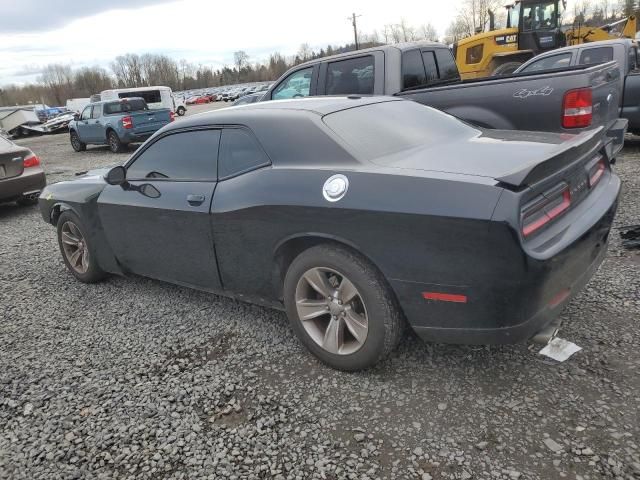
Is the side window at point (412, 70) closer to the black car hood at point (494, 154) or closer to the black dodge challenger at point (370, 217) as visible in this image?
the black dodge challenger at point (370, 217)

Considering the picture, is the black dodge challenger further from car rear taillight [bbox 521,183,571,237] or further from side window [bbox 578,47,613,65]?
side window [bbox 578,47,613,65]

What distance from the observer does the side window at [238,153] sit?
3.19 metres

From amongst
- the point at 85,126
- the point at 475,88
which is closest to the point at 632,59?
the point at 475,88

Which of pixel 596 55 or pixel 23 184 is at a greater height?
pixel 596 55

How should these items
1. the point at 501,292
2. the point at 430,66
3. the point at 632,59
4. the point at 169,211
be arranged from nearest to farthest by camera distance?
the point at 501,292 → the point at 169,211 → the point at 430,66 → the point at 632,59

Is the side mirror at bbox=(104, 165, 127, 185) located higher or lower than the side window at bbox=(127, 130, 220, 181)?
lower

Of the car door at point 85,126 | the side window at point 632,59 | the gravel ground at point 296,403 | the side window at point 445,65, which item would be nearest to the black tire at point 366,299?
the gravel ground at point 296,403

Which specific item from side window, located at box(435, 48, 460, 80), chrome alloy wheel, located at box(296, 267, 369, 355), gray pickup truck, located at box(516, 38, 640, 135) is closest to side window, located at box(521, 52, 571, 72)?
gray pickup truck, located at box(516, 38, 640, 135)

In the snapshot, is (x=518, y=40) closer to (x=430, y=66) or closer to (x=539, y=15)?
(x=539, y=15)

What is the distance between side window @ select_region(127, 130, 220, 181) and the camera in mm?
3463

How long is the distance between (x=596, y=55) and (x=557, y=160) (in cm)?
788

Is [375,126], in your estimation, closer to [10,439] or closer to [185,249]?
[185,249]

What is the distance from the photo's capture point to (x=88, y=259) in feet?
15.0

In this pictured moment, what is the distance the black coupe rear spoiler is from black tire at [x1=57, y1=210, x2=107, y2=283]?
142 inches
